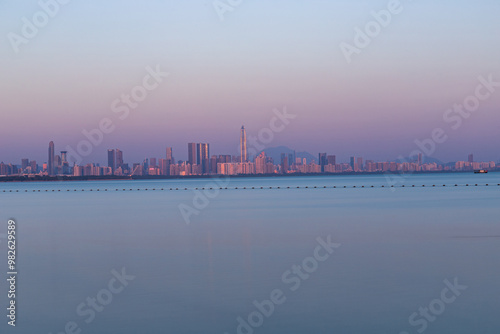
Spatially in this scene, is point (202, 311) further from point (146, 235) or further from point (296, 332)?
point (146, 235)

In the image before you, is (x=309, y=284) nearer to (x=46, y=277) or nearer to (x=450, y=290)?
(x=450, y=290)

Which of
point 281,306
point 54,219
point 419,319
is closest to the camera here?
point 419,319

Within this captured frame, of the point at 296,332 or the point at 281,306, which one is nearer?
the point at 296,332

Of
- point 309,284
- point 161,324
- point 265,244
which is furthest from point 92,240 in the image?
point 161,324

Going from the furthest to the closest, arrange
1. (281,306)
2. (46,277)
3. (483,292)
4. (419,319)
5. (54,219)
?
(54,219) < (46,277) < (483,292) < (281,306) < (419,319)

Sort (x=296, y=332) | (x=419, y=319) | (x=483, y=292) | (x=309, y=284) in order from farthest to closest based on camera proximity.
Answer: (x=309, y=284) < (x=483, y=292) < (x=419, y=319) < (x=296, y=332)

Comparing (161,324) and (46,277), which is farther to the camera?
(46,277)

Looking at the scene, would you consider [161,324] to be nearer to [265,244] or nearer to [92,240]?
[265,244]

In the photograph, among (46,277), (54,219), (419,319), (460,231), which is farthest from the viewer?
(54,219)

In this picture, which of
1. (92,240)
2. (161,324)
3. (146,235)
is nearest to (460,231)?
(146,235)
